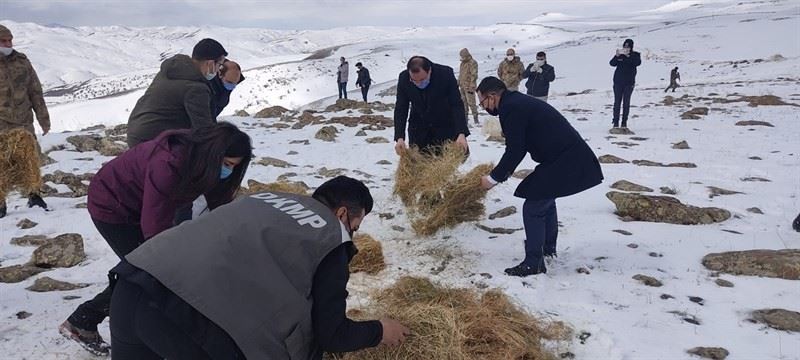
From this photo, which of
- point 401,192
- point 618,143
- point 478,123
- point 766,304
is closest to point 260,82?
point 478,123

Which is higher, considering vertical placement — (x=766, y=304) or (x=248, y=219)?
(x=248, y=219)

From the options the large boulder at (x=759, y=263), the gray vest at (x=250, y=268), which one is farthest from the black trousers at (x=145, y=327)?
the large boulder at (x=759, y=263)

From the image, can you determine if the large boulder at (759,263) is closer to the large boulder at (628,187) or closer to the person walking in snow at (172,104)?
the large boulder at (628,187)

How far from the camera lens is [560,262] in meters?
4.52

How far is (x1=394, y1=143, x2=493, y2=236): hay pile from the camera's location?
5.00 m

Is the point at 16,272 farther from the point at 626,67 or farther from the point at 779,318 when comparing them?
the point at 626,67

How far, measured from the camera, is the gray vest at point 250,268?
5.70 ft

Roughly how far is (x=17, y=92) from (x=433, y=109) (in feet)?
15.0

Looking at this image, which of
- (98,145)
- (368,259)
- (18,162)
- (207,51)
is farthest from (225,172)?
(98,145)

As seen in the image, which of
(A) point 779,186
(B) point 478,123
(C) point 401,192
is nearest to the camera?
(C) point 401,192

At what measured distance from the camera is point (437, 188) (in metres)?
5.03

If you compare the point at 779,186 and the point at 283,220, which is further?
the point at 779,186

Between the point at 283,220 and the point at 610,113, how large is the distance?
1344 cm

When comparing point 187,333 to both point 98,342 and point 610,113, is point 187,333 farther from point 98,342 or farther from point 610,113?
point 610,113
